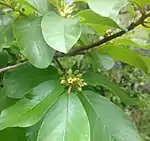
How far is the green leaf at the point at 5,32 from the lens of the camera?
2.68ft

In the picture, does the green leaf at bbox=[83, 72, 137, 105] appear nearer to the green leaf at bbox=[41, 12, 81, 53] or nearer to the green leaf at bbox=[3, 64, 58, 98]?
the green leaf at bbox=[3, 64, 58, 98]

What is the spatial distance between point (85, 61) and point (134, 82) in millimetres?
2720

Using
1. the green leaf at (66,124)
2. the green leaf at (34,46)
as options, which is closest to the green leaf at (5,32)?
the green leaf at (34,46)

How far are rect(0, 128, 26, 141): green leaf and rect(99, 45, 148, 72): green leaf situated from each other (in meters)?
0.24

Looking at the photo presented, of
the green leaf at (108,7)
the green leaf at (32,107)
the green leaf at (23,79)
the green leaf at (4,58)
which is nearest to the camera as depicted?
the green leaf at (108,7)

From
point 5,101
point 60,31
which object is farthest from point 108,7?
point 5,101

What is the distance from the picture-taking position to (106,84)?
934 millimetres

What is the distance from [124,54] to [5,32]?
0.84 ft

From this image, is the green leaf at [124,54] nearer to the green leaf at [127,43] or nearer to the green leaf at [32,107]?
the green leaf at [127,43]

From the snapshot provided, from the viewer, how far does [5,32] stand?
0.83 m

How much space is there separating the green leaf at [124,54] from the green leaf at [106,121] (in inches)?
4.5

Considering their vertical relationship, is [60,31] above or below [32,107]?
above

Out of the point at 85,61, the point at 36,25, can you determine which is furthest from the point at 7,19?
the point at 85,61

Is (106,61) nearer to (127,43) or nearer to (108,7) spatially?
(127,43)
